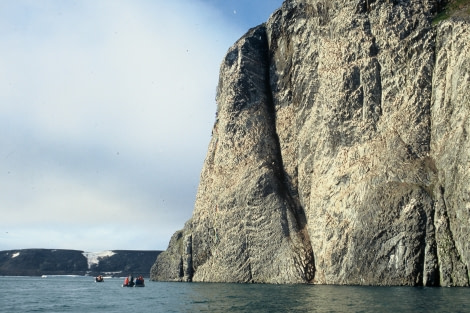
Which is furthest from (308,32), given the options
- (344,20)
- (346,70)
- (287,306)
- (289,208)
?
(287,306)

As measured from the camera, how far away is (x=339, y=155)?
226 ft

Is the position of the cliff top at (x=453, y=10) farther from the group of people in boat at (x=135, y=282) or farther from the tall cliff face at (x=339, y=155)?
the group of people in boat at (x=135, y=282)

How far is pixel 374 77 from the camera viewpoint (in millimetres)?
68312

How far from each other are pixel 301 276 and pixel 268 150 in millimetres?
23677

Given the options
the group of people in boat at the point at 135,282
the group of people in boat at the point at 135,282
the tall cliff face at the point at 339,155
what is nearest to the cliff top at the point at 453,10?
the tall cliff face at the point at 339,155

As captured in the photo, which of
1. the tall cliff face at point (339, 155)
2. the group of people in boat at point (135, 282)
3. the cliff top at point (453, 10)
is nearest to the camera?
the tall cliff face at point (339, 155)

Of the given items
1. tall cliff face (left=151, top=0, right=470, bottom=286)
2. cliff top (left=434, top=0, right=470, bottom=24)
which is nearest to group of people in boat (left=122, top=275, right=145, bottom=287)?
tall cliff face (left=151, top=0, right=470, bottom=286)

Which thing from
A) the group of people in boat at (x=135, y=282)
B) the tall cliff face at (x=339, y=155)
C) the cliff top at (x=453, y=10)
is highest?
the cliff top at (x=453, y=10)

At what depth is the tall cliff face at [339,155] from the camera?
180 feet

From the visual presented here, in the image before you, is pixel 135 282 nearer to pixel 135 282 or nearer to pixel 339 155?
pixel 135 282

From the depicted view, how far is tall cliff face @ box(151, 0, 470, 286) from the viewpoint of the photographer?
54906 millimetres

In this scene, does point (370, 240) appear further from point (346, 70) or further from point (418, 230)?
point (346, 70)

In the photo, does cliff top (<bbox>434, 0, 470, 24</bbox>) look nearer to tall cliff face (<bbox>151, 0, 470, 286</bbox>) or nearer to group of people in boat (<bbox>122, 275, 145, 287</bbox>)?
tall cliff face (<bbox>151, 0, 470, 286</bbox>)

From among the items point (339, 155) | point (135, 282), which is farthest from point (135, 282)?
point (339, 155)
